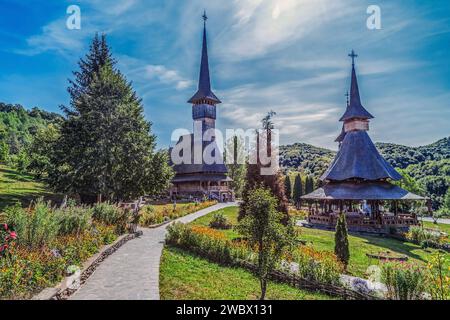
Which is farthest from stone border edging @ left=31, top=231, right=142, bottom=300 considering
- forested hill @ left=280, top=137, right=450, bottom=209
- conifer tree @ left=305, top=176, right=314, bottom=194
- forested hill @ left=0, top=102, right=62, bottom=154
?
forested hill @ left=0, top=102, right=62, bottom=154

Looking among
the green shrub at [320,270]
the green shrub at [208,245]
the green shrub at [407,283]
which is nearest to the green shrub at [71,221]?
the green shrub at [208,245]

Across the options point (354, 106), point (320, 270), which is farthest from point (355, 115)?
point (320, 270)

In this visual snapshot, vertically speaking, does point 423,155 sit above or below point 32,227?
above

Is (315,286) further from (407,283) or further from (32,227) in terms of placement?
(32,227)

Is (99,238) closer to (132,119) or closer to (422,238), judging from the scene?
(132,119)

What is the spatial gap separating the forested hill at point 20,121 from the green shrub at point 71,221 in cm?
7518

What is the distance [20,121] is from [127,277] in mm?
114209

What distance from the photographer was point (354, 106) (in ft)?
97.1

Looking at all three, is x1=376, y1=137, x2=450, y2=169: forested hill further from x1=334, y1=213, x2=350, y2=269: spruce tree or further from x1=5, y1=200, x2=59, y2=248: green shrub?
x1=5, y1=200, x2=59, y2=248: green shrub

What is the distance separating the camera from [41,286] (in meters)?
6.82

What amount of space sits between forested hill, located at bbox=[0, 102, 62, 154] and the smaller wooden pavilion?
75.5 metres

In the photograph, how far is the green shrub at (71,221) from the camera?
10.5 meters
